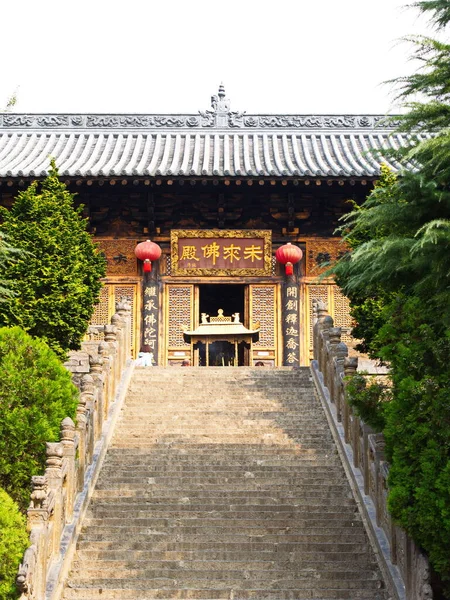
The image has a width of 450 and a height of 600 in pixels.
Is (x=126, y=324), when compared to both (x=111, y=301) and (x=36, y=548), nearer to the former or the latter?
(x=111, y=301)

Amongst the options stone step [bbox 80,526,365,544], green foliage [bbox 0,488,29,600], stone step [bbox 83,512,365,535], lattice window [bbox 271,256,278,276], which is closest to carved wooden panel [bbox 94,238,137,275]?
lattice window [bbox 271,256,278,276]

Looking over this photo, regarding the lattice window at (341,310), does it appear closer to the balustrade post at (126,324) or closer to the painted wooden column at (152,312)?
the painted wooden column at (152,312)

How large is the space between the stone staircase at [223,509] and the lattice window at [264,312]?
15.1 feet

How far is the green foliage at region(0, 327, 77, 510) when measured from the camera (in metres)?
9.74

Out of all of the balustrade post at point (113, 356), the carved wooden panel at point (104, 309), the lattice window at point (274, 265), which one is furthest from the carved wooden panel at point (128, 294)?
the balustrade post at point (113, 356)

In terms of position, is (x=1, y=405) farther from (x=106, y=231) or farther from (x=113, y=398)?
(x=106, y=231)

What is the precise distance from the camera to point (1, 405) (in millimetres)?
9930

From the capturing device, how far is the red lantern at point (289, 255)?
18000 mm

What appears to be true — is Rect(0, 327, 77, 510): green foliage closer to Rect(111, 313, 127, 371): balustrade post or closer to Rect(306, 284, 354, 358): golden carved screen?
Rect(111, 313, 127, 371): balustrade post

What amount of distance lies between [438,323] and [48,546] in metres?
4.16

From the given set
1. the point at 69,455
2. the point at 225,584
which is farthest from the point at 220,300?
the point at 225,584

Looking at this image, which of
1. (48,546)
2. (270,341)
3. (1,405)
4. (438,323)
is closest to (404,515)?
(438,323)

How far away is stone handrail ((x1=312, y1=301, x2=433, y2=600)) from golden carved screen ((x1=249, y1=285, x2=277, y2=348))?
409 cm

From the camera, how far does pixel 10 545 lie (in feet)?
26.5
